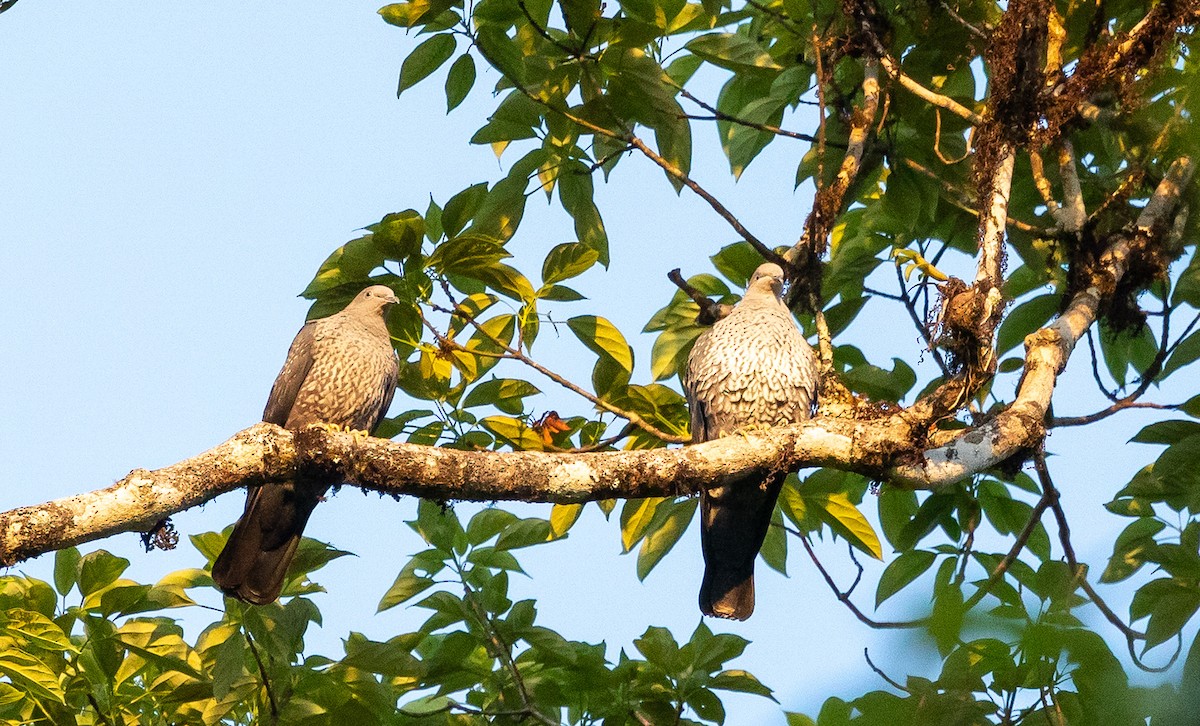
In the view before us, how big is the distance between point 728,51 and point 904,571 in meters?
2.31

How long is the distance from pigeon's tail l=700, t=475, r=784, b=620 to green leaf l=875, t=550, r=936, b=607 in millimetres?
557

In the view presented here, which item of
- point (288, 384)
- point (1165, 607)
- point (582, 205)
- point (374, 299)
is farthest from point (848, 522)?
point (288, 384)

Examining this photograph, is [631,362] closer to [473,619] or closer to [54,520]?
[473,619]

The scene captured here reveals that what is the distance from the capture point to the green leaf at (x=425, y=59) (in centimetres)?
451

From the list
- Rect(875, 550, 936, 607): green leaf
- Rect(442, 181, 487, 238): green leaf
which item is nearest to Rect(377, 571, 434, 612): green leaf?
Rect(442, 181, 487, 238): green leaf

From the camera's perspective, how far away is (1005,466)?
406 centimetres

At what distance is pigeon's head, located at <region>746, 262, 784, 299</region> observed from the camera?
539cm

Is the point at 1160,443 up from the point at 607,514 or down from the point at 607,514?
up

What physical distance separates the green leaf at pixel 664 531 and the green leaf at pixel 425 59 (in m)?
2.03

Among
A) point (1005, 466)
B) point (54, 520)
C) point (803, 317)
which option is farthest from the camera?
point (803, 317)

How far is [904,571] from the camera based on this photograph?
179 inches

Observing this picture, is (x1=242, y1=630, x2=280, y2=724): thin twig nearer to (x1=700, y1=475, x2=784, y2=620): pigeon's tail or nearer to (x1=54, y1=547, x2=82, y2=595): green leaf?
(x1=54, y1=547, x2=82, y2=595): green leaf

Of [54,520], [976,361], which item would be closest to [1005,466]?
[976,361]

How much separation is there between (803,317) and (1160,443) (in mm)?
1935
